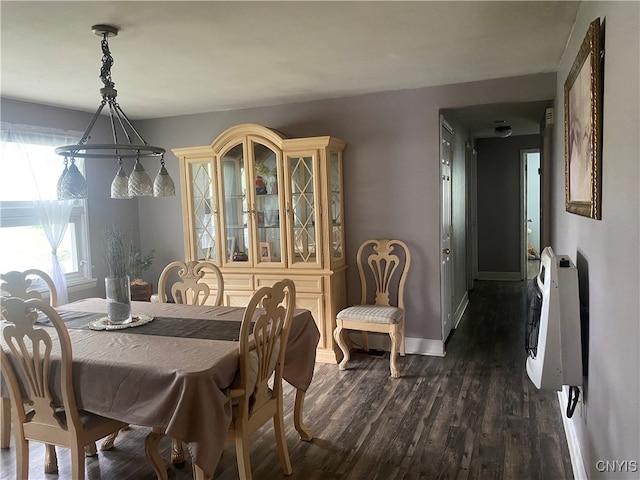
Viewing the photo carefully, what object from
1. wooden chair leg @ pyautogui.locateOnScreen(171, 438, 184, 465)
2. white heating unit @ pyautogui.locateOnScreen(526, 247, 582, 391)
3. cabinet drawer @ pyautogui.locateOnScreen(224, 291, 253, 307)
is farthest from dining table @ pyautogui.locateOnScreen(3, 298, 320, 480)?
cabinet drawer @ pyautogui.locateOnScreen(224, 291, 253, 307)

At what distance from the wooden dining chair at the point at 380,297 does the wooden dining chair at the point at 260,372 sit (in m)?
1.53

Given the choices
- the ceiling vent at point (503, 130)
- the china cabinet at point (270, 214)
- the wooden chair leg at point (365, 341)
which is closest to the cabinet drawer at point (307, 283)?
the china cabinet at point (270, 214)

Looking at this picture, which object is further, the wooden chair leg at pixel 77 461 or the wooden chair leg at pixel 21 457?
the wooden chair leg at pixel 21 457

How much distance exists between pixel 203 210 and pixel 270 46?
2120mm

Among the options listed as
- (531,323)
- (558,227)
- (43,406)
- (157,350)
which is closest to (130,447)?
(43,406)

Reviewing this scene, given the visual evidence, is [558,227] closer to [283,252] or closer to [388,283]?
[388,283]

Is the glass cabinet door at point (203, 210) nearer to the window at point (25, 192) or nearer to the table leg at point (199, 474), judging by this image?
the window at point (25, 192)

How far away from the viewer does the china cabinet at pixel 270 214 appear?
4223mm

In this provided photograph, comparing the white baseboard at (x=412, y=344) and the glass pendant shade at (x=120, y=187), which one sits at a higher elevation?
the glass pendant shade at (x=120, y=187)

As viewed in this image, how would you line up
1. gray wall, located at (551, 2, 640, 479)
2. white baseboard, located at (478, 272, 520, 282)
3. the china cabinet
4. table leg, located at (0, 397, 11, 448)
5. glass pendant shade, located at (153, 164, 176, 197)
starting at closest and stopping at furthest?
gray wall, located at (551, 2, 640, 479) < glass pendant shade, located at (153, 164, 176, 197) < table leg, located at (0, 397, 11, 448) < the china cabinet < white baseboard, located at (478, 272, 520, 282)

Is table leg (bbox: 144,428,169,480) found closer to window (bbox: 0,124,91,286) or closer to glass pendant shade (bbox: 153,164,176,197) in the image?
glass pendant shade (bbox: 153,164,176,197)

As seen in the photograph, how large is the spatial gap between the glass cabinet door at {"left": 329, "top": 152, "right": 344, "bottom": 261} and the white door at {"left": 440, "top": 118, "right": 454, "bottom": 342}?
2.90 ft

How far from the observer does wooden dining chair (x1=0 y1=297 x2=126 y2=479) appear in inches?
84.5

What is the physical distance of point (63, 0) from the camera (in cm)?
217
